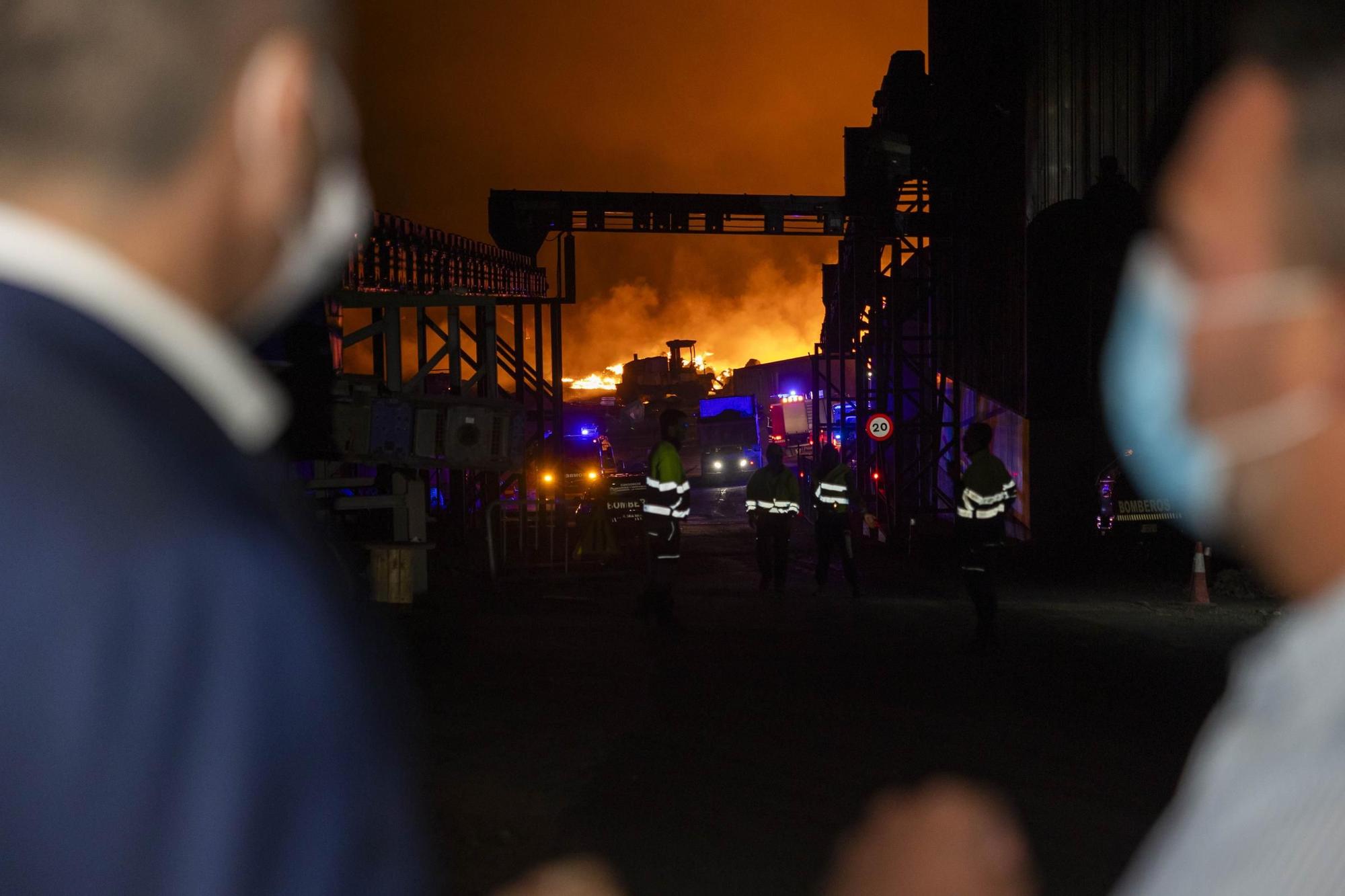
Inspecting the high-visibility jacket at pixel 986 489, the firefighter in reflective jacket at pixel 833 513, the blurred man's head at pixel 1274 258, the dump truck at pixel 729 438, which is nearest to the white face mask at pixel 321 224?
the blurred man's head at pixel 1274 258

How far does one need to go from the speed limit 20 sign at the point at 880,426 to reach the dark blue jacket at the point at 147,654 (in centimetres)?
1975

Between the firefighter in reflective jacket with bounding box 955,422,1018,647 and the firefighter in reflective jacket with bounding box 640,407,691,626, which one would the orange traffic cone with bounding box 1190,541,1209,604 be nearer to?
the firefighter in reflective jacket with bounding box 955,422,1018,647

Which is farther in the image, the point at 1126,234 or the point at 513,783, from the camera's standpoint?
the point at 1126,234

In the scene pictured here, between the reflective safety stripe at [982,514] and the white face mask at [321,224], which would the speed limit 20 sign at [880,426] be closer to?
the reflective safety stripe at [982,514]

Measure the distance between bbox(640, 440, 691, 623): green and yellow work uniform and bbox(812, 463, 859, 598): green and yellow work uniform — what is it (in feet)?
11.1

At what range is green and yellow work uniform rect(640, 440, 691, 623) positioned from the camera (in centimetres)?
1139

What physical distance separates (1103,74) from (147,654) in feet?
68.6

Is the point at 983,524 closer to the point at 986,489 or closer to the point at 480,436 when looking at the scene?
the point at 986,489

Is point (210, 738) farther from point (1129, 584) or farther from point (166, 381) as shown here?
point (1129, 584)

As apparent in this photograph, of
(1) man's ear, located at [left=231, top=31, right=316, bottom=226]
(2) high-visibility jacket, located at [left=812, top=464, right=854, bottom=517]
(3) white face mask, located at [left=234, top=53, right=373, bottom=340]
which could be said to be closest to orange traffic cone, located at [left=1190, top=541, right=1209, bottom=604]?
(2) high-visibility jacket, located at [left=812, top=464, right=854, bottom=517]

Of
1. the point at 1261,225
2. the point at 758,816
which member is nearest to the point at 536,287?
the point at 758,816

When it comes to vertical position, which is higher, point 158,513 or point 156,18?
point 156,18

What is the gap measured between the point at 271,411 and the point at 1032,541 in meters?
19.4

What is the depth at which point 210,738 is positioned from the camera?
0.77m
